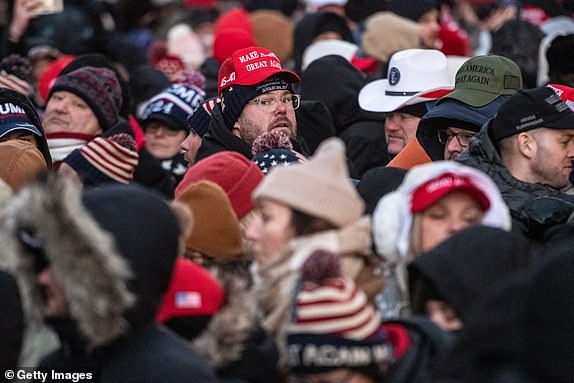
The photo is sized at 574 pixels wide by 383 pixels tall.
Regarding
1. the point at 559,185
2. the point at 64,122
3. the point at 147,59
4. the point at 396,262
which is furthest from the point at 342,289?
the point at 147,59

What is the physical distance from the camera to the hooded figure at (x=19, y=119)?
335 inches

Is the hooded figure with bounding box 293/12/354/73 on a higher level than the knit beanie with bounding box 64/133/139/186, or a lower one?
lower

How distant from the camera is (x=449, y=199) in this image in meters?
5.35

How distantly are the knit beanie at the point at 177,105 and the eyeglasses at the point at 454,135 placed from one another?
2.89 meters

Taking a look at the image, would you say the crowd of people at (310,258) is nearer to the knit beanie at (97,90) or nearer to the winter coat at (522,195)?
the winter coat at (522,195)

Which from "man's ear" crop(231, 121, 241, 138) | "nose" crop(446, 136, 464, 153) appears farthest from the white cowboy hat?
"nose" crop(446, 136, 464, 153)

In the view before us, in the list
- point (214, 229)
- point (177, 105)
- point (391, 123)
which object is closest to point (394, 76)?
point (391, 123)

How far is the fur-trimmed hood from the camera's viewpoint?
15.1 feet

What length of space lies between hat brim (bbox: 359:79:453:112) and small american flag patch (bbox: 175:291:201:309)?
3962mm

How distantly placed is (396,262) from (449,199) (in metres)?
0.30

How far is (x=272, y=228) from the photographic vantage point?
5168 millimetres

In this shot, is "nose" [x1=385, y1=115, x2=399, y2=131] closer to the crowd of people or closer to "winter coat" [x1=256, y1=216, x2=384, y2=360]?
the crowd of people

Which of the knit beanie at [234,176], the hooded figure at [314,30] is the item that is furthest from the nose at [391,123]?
the hooded figure at [314,30]

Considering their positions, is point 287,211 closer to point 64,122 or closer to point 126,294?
point 126,294
